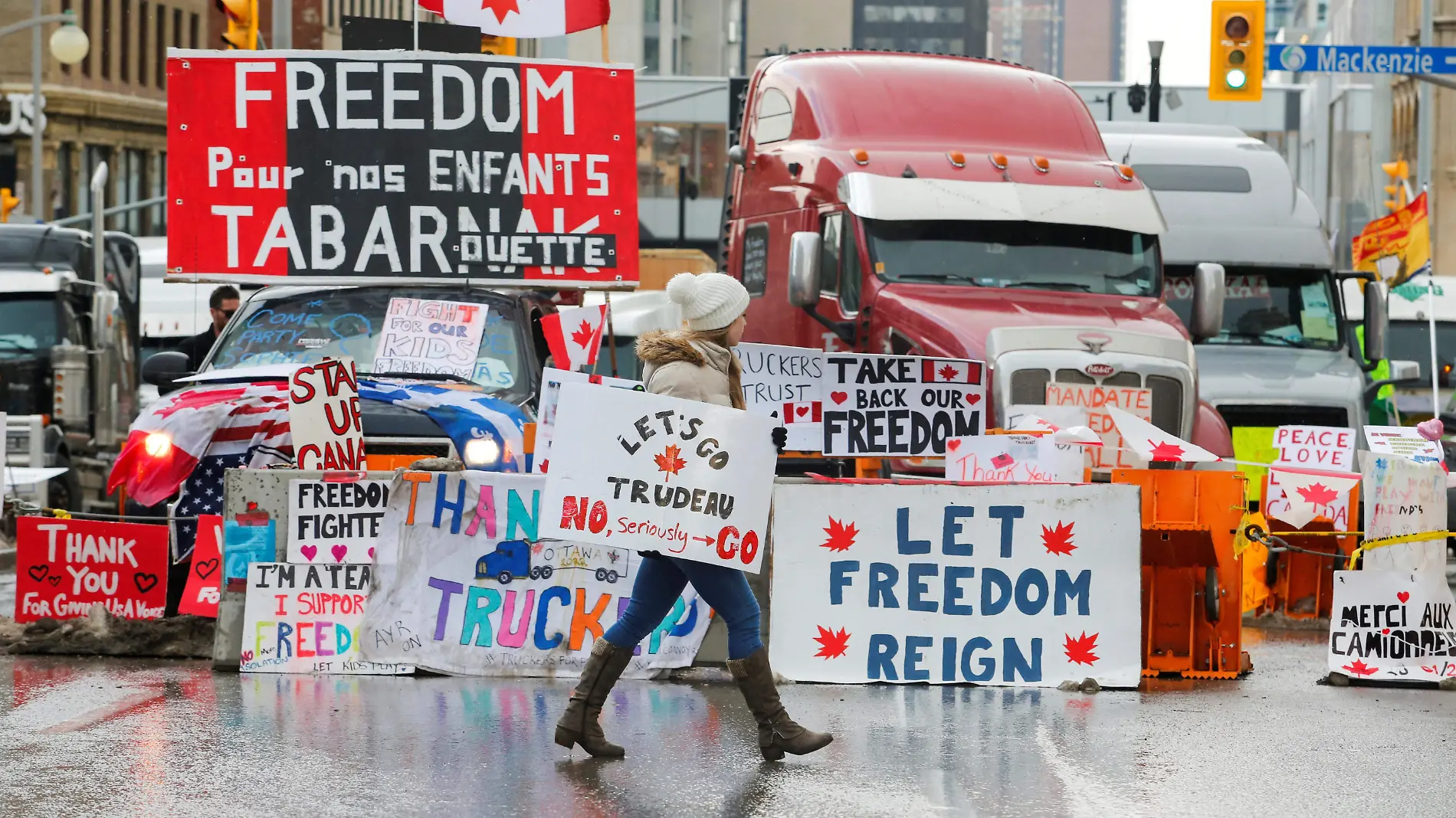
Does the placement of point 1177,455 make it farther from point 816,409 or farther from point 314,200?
point 314,200

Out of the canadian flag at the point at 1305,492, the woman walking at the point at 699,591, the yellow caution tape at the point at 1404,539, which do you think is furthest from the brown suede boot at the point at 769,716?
the canadian flag at the point at 1305,492

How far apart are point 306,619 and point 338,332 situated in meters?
3.08

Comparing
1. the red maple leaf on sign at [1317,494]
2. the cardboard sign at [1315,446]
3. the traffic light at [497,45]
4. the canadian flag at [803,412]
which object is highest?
the traffic light at [497,45]

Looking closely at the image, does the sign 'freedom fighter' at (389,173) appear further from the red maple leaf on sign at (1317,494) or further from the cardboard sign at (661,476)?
the cardboard sign at (661,476)

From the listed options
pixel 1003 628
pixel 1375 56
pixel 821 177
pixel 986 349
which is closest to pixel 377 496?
pixel 1003 628

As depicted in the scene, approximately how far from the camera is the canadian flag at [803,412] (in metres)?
12.5

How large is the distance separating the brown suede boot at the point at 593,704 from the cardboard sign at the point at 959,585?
2256mm

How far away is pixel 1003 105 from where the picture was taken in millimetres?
17172

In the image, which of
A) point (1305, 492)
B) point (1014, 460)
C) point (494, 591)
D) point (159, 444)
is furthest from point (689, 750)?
point (1305, 492)

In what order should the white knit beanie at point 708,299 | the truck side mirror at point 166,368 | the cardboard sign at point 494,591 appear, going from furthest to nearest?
the truck side mirror at point 166,368
the cardboard sign at point 494,591
the white knit beanie at point 708,299

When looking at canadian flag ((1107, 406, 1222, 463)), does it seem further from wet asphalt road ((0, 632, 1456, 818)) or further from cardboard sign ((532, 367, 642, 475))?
cardboard sign ((532, 367, 642, 475))

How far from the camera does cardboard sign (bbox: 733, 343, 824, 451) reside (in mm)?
12461

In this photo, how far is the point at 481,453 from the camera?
1130cm

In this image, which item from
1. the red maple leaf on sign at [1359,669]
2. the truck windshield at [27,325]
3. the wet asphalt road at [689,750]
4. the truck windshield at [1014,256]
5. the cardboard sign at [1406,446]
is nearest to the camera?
the wet asphalt road at [689,750]
